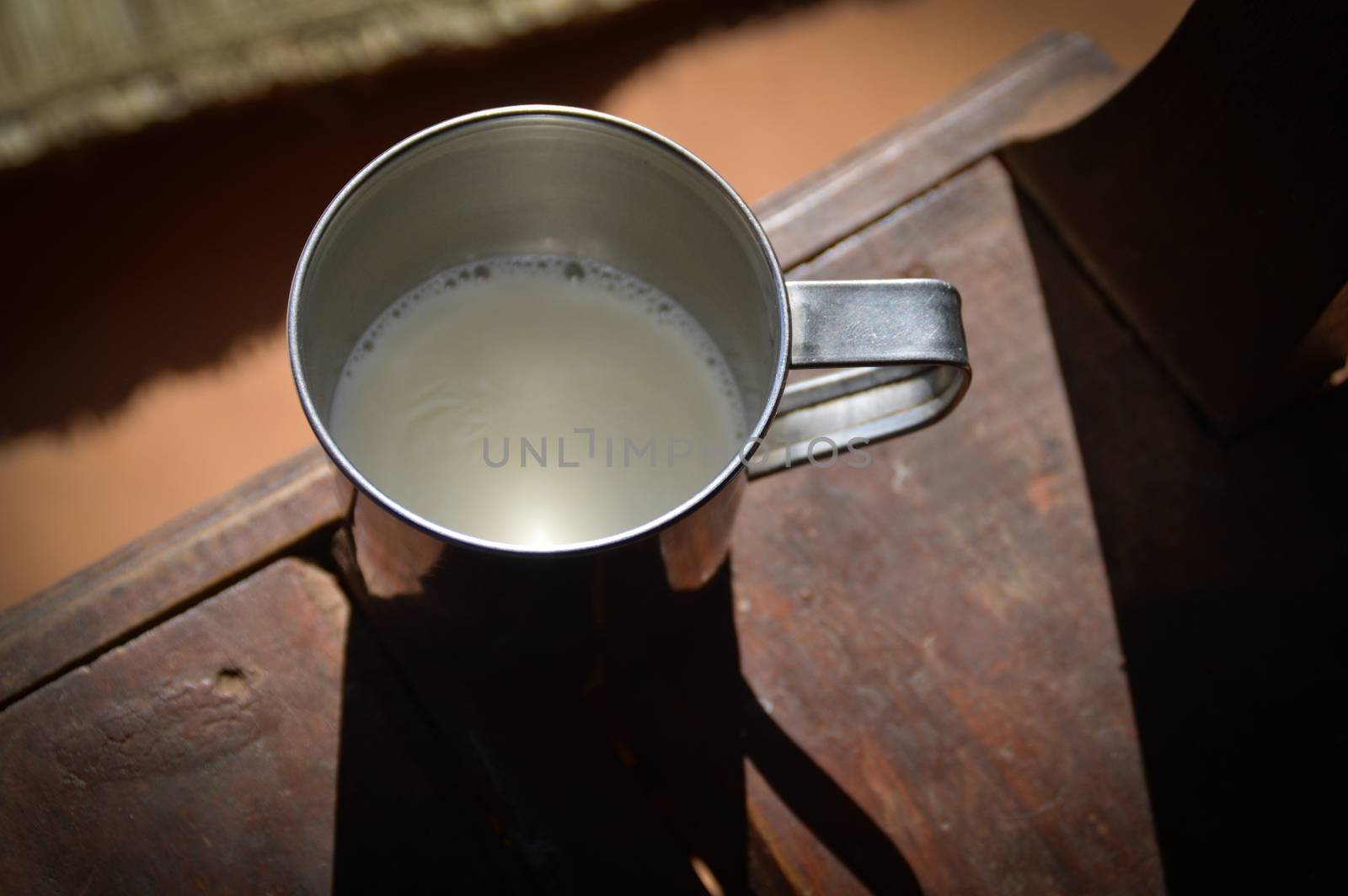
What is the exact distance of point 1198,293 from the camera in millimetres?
650

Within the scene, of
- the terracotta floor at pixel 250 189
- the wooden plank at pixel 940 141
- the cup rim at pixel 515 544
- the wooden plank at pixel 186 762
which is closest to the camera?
the cup rim at pixel 515 544

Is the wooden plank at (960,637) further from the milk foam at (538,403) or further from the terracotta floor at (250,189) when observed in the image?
the terracotta floor at (250,189)

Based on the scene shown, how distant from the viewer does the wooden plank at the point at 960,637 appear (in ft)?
1.88

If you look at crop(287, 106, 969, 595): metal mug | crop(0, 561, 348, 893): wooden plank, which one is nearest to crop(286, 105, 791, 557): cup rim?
crop(287, 106, 969, 595): metal mug

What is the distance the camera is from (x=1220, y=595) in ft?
2.06

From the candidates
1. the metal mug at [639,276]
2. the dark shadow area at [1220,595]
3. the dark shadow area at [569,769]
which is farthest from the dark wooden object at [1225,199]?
the dark shadow area at [569,769]

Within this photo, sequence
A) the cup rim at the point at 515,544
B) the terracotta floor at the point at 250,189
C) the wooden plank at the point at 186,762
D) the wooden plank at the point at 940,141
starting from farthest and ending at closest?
1. the terracotta floor at the point at 250,189
2. the wooden plank at the point at 940,141
3. the wooden plank at the point at 186,762
4. the cup rim at the point at 515,544

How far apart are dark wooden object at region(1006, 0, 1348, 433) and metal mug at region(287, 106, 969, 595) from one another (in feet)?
0.80

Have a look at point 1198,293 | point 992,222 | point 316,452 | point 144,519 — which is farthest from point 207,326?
point 1198,293

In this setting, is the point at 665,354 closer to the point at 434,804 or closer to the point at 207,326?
the point at 434,804

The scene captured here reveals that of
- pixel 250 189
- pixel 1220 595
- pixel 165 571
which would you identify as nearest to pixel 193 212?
pixel 250 189

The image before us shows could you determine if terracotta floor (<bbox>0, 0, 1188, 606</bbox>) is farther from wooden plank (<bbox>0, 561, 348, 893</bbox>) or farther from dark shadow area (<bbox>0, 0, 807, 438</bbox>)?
wooden plank (<bbox>0, 561, 348, 893</bbox>)

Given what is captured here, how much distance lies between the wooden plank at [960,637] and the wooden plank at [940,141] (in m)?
0.02

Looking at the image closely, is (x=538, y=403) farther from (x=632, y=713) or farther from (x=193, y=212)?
(x=193, y=212)
